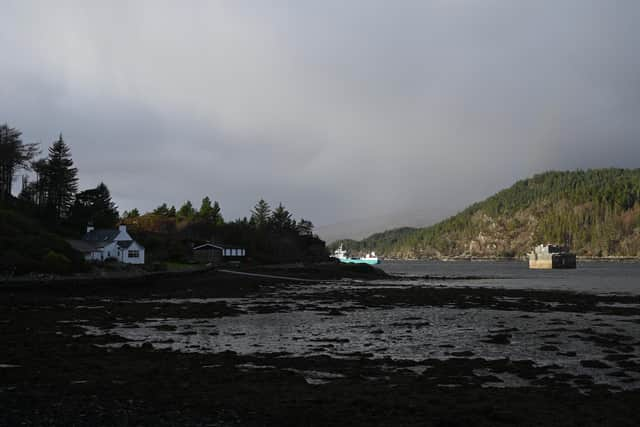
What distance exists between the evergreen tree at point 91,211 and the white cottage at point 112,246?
1049 centimetres

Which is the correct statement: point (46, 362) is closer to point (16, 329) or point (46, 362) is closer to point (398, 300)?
point (16, 329)

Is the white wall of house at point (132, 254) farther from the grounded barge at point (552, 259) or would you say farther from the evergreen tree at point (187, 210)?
the grounded barge at point (552, 259)

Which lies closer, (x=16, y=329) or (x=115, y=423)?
(x=115, y=423)

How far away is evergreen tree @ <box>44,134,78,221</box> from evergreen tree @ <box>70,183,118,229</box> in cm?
234

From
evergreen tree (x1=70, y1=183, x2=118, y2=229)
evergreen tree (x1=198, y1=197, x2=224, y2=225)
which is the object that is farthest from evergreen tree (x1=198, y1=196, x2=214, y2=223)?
evergreen tree (x1=70, y1=183, x2=118, y2=229)

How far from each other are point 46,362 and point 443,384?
41.3ft

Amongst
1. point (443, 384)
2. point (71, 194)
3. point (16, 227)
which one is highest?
point (71, 194)

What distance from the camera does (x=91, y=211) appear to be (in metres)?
99.4

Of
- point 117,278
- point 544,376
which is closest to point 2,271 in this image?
point 117,278

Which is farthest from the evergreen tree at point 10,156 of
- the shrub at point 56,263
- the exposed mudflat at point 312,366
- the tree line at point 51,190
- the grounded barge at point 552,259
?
the grounded barge at point 552,259

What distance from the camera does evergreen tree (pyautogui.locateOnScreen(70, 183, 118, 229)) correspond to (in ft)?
319

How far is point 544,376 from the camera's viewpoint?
57.1ft

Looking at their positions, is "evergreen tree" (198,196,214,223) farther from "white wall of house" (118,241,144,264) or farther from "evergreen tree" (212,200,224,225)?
"white wall of house" (118,241,144,264)

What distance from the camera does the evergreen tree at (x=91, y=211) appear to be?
97125mm
